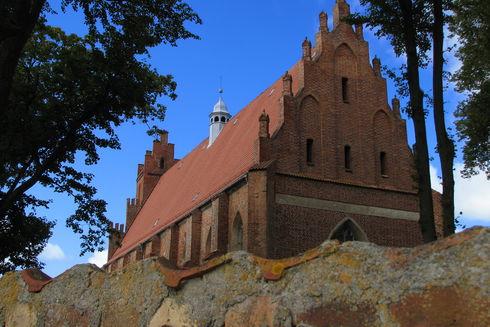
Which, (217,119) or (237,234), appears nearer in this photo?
(237,234)

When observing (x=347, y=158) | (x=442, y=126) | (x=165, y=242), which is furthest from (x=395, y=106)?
(x=165, y=242)

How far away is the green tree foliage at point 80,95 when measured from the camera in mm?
11766

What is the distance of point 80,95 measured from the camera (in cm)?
1309

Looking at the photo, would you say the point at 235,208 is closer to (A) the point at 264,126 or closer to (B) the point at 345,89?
(A) the point at 264,126

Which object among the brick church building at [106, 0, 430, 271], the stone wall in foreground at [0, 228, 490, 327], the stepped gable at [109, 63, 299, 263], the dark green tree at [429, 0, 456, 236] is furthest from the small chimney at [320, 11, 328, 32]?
the stone wall in foreground at [0, 228, 490, 327]

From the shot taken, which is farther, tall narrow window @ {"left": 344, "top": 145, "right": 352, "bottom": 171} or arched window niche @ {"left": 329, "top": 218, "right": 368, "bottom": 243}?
tall narrow window @ {"left": 344, "top": 145, "right": 352, "bottom": 171}

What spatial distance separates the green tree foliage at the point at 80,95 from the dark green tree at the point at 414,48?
12.0 ft

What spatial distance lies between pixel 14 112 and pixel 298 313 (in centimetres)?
1031

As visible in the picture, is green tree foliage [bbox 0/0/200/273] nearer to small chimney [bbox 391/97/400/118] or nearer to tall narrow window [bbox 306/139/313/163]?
tall narrow window [bbox 306/139/313/163]

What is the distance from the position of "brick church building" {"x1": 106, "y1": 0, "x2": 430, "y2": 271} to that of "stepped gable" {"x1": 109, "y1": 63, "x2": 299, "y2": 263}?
0.58ft

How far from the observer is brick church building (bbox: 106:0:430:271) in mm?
17781

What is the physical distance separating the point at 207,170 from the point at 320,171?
28.7ft

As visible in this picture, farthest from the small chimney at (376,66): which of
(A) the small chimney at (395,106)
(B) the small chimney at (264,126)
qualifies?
(B) the small chimney at (264,126)

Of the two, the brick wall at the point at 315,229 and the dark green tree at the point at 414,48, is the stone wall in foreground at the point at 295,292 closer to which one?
the dark green tree at the point at 414,48
